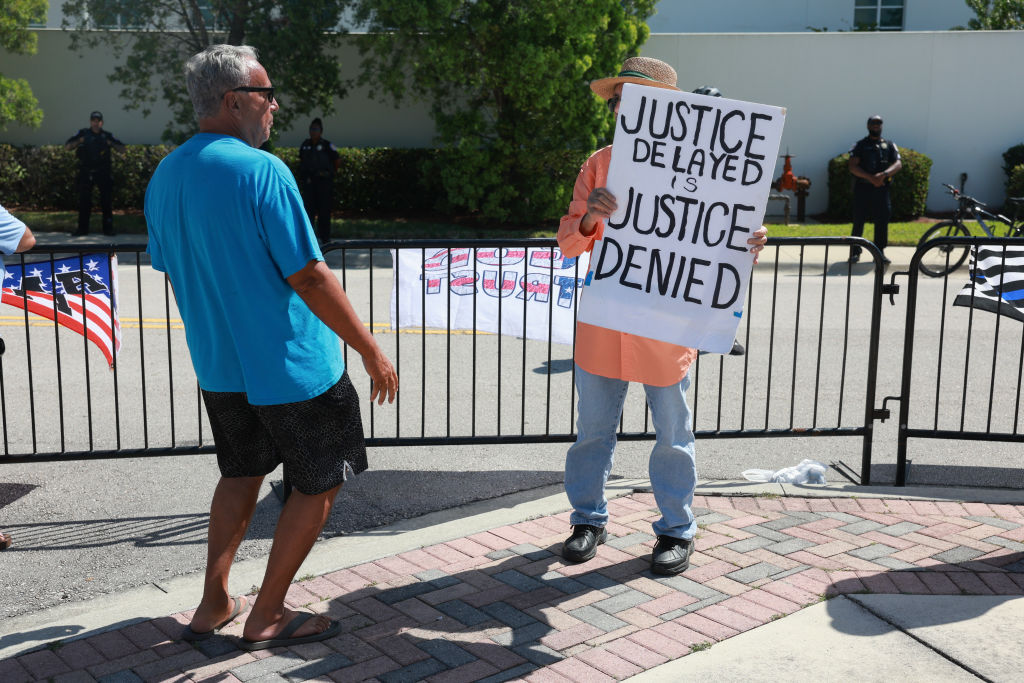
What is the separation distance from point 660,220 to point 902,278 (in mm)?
11133

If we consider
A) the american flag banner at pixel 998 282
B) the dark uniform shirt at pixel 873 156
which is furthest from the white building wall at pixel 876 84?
the american flag banner at pixel 998 282

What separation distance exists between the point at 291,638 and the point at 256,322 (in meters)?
1.09

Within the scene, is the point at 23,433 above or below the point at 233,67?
below

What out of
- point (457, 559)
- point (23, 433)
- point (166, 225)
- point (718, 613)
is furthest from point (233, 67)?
point (23, 433)

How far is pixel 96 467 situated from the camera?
5922 mm

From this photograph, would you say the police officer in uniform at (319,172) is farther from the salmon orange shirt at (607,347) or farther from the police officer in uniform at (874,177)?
the salmon orange shirt at (607,347)

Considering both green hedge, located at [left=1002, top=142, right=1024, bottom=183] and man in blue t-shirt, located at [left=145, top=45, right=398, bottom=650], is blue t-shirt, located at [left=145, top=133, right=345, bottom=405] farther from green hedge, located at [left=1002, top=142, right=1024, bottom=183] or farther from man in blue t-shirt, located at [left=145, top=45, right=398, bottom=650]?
green hedge, located at [left=1002, top=142, right=1024, bottom=183]

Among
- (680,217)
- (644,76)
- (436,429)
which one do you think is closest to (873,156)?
(436,429)

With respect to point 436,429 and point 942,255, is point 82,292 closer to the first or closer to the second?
point 436,429

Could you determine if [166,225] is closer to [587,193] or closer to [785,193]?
[587,193]

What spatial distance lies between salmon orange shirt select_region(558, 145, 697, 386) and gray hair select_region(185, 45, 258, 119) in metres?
1.33

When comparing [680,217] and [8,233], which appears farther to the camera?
[8,233]

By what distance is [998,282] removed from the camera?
5930mm

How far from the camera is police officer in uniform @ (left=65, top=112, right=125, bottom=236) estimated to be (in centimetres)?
1727
